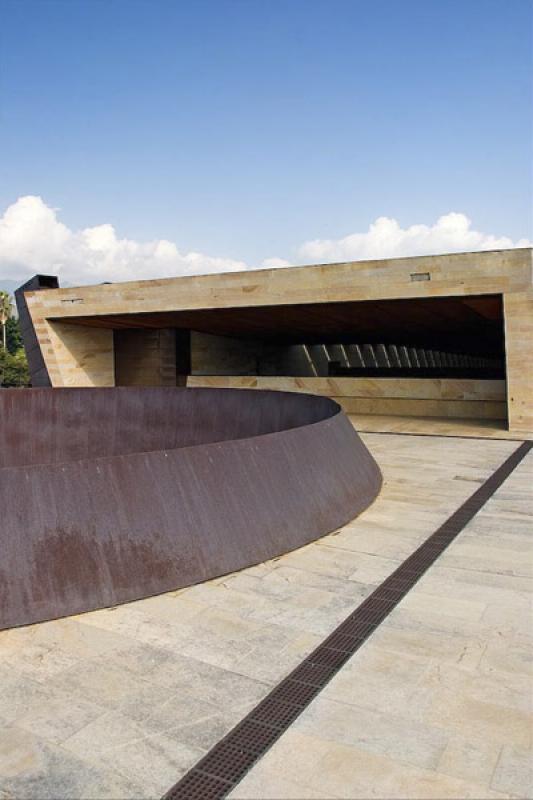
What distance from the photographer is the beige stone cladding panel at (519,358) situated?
17406 millimetres

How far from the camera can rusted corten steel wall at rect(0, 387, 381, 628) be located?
5238 millimetres

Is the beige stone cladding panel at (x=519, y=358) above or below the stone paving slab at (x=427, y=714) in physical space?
above

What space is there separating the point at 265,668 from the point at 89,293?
2364 centimetres

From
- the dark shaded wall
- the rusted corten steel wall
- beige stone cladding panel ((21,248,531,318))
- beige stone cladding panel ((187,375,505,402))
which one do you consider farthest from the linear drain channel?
the dark shaded wall

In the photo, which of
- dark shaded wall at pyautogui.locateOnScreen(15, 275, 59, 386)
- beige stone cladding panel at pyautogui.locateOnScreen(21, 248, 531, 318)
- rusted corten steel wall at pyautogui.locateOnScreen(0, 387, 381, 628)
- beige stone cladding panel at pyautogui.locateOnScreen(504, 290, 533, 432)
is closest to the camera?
rusted corten steel wall at pyautogui.locateOnScreen(0, 387, 381, 628)

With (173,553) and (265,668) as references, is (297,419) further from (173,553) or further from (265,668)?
(265,668)

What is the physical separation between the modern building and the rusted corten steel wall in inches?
400

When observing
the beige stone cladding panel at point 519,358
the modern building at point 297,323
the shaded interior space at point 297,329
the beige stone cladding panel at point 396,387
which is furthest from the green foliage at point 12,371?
the beige stone cladding panel at point 519,358

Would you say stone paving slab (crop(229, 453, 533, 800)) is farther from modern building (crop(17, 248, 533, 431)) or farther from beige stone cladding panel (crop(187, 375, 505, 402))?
beige stone cladding panel (crop(187, 375, 505, 402))

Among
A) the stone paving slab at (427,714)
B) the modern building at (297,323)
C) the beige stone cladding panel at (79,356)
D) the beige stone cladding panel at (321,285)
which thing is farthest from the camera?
the beige stone cladding panel at (79,356)

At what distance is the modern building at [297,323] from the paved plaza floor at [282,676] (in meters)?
12.6

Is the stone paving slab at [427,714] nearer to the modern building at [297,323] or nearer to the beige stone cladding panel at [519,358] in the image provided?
the beige stone cladding panel at [519,358]

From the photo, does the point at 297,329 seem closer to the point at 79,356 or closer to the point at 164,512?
the point at 79,356

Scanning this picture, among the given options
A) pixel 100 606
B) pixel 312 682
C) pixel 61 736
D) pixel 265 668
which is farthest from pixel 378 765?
pixel 100 606
